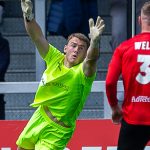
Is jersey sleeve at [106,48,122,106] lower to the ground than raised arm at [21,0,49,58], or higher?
lower

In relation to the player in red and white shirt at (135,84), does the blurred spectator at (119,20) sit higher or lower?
higher

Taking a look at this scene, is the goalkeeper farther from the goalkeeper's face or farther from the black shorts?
the black shorts

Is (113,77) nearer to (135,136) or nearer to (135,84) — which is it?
(135,84)

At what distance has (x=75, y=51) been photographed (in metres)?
8.00

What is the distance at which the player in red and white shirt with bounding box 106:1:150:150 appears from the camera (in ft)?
24.9

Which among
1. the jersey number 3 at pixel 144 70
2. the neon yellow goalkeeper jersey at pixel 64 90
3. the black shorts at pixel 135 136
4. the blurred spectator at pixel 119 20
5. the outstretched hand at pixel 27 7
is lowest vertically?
the black shorts at pixel 135 136

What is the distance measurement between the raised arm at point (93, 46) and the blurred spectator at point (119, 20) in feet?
6.19

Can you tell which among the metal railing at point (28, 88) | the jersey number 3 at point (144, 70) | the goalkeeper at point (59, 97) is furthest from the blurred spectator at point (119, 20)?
the jersey number 3 at point (144, 70)

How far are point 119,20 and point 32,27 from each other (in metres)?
1.96

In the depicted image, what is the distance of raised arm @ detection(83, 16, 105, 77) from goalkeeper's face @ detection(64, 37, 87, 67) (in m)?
0.16

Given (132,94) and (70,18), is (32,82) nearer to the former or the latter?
(70,18)

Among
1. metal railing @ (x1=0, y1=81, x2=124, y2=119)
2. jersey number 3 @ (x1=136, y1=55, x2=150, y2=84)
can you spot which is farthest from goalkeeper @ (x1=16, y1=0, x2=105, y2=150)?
metal railing @ (x1=0, y1=81, x2=124, y2=119)

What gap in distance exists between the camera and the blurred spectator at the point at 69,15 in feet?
31.7

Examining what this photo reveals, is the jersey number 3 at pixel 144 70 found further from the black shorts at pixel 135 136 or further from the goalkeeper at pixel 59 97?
the goalkeeper at pixel 59 97
